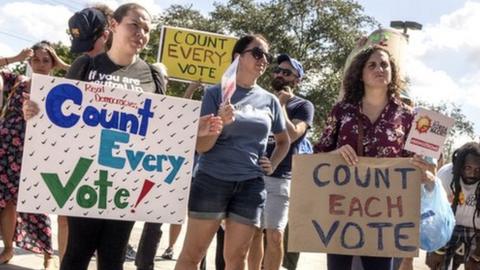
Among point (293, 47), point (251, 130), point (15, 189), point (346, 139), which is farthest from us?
point (293, 47)

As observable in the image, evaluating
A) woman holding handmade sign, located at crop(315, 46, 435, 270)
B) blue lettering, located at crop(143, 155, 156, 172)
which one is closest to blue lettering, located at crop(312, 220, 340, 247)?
woman holding handmade sign, located at crop(315, 46, 435, 270)

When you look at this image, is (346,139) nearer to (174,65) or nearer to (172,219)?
(172,219)

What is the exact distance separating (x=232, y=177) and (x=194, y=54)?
2919 millimetres

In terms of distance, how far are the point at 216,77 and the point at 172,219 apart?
3.19 meters

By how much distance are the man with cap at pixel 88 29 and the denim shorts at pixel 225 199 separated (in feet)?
3.47

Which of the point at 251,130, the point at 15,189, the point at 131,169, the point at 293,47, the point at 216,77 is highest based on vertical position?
the point at 293,47

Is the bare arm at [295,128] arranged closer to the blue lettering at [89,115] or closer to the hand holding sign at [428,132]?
the hand holding sign at [428,132]

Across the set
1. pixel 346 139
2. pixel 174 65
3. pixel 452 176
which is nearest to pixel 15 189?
pixel 174 65

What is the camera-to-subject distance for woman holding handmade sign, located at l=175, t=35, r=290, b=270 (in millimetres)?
4199

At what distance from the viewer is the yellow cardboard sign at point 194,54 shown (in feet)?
22.5

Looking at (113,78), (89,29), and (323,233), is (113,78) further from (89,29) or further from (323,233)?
(323,233)

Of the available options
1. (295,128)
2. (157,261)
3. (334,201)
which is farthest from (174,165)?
(157,261)

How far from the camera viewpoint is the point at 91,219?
3.70 m

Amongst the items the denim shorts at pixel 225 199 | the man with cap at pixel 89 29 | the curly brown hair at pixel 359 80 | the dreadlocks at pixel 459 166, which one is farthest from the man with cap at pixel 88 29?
the dreadlocks at pixel 459 166
